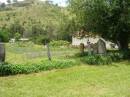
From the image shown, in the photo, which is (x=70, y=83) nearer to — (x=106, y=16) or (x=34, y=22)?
(x=106, y=16)

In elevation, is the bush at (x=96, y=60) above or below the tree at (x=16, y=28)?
below

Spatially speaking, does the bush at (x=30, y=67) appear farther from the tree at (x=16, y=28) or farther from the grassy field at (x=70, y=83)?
the tree at (x=16, y=28)

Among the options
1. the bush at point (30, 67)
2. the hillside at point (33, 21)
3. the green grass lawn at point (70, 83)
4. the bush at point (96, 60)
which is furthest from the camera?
the hillside at point (33, 21)

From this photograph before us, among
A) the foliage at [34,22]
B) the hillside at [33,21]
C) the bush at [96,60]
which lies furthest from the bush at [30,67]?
the hillside at [33,21]

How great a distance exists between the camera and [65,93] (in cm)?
1467

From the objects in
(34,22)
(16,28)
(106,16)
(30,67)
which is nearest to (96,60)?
(106,16)

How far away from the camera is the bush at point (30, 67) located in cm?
1875

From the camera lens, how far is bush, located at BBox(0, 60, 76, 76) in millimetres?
18750

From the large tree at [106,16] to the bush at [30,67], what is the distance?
22.2 feet

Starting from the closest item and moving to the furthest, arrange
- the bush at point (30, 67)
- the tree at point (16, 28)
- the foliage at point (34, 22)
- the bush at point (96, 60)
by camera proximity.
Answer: the bush at point (30, 67) < the bush at point (96, 60) < the foliage at point (34, 22) < the tree at point (16, 28)

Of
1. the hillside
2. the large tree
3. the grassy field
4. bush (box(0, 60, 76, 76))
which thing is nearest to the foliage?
the hillside

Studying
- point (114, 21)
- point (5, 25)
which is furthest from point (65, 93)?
point (5, 25)

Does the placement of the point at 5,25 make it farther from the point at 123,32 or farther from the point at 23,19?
the point at 123,32

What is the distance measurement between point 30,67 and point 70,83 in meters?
3.72
